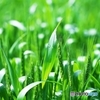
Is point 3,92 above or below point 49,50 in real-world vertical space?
below

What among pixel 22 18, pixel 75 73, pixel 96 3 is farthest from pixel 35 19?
pixel 75 73

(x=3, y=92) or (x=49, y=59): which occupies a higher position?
(x=49, y=59)

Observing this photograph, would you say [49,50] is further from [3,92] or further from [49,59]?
[3,92]

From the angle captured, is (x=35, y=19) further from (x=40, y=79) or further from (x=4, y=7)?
(x=40, y=79)

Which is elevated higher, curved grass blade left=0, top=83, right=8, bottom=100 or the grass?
the grass

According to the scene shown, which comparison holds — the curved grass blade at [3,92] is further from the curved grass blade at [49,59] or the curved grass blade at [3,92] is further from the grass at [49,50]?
the curved grass blade at [49,59]

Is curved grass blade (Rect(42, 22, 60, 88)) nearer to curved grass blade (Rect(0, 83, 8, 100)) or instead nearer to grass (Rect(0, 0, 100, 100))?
grass (Rect(0, 0, 100, 100))

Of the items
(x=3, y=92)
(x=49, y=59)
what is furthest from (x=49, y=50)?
(x=3, y=92)

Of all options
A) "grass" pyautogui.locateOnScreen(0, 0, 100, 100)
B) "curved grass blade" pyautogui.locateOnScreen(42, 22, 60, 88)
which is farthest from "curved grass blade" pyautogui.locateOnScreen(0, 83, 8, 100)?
"curved grass blade" pyautogui.locateOnScreen(42, 22, 60, 88)

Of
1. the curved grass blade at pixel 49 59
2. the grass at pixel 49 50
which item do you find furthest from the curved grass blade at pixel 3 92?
the curved grass blade at pixel 49 59
